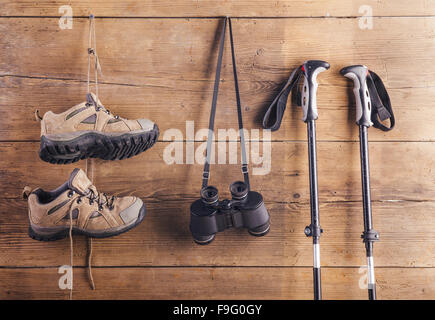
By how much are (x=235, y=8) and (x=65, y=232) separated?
0.96 meters

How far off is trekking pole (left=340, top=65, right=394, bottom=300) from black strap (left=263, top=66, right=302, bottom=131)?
0.54 ft

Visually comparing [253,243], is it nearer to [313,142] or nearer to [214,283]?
[214,283]

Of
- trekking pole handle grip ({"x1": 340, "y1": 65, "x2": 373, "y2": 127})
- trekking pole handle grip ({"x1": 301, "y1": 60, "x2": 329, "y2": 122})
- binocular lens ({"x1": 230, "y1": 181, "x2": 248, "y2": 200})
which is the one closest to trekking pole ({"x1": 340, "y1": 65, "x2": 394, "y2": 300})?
trekking pole handle grip ({"x1": 340, "y1": 65, "x2": 373, "y2": 127})

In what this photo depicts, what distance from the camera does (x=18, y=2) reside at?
1082 millimetres

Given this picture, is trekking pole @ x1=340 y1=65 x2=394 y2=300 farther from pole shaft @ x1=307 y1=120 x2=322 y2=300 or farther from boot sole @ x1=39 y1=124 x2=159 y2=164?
boot sole @ x1=39 y1=124 x2=159 y2=164

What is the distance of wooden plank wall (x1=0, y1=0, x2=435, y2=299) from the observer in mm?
1044

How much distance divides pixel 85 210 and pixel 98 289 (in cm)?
30

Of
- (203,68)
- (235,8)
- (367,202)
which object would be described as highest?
(235,8)

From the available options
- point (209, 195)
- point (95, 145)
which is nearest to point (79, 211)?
point (95, 145)

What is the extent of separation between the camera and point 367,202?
98cm

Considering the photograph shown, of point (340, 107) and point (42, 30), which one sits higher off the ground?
point (42, 30)

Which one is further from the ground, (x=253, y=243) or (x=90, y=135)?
(x=90, y=135)

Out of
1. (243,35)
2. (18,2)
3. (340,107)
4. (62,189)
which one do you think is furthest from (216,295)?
(18,2)

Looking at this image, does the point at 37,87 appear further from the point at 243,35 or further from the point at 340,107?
the point at 340,107
